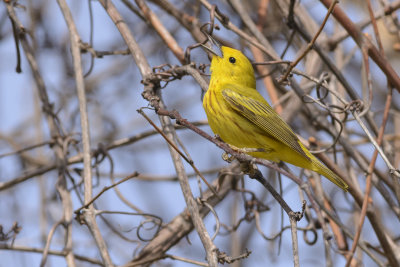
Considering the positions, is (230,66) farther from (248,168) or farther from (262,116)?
(248,168)

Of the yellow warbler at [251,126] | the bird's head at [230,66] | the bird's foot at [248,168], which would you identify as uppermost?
the bird's head at [230,66]

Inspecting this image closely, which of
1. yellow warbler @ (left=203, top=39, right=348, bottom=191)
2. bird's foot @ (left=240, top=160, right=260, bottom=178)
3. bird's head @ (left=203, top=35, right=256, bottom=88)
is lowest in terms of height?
bird's foot @ (left=240, top=160, right=260, bottom=178)

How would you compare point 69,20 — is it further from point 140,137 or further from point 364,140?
point 364,140

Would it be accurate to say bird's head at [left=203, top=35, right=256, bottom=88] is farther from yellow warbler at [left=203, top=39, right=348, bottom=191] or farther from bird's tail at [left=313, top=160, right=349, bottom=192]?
bird's tail at [left=313, top=160, right=349, bottom=192]

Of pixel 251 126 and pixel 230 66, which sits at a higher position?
pixel 230 66

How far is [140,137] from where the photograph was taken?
138 inches

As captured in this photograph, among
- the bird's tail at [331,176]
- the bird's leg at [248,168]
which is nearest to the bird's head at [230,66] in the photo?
A: the bird's tail at [331,176]

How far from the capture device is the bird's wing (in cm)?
309

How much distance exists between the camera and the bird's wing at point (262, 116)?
10.1 ft

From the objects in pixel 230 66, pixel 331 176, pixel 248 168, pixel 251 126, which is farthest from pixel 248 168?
pixel 230 66

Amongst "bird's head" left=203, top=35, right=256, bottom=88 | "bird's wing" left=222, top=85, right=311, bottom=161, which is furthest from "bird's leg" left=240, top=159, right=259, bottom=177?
"bird's head" left=203, top=35, right=256, bottom=88

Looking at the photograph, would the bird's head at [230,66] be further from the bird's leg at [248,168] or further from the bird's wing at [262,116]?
the bird's leg at [248,168]

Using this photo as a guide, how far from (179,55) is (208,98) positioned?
39 cm

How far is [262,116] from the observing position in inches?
128
